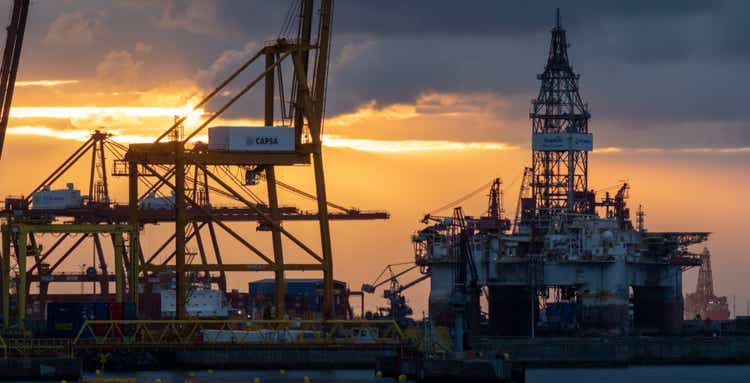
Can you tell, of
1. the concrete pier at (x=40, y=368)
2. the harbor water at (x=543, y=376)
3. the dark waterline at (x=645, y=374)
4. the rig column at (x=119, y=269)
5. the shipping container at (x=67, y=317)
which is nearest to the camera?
the concrete pier at (x=40, y=368)

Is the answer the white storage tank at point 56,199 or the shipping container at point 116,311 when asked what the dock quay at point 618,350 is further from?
the white storage tank at point 56,199

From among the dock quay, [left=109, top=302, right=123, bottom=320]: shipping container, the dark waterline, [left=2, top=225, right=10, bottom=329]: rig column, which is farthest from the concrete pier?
the dock quay

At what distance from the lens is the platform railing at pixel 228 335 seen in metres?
104

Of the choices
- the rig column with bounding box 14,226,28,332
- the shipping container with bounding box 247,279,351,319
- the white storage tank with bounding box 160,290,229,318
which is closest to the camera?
the rig column with bounding box 14,226,28,332

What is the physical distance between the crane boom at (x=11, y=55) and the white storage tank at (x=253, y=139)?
106 ft

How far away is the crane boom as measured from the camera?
463 ft

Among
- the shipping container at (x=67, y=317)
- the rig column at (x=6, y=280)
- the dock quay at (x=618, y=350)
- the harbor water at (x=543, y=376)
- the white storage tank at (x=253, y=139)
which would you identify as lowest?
the harbor water at (x=543, y=376)

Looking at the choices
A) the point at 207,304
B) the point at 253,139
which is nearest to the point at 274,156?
the point at 253,139

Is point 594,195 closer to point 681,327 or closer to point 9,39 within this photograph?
point 681,327

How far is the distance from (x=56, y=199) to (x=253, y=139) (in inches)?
2223

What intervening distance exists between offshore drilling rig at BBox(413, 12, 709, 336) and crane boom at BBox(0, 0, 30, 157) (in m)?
33.8

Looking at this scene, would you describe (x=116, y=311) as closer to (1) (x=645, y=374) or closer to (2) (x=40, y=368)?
(2) (x=40, y=368)

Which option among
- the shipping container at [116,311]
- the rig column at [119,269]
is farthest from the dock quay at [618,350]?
the shipping container at [116,311]

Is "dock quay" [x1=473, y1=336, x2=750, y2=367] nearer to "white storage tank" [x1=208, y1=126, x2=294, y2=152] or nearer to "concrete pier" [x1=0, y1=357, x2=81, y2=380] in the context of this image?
"white storage tank" [x1=208, y1=126, x2=294, y2=152]
